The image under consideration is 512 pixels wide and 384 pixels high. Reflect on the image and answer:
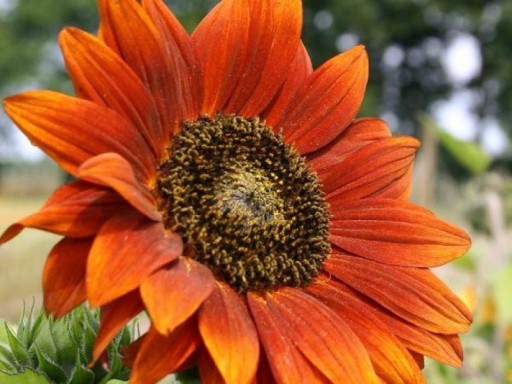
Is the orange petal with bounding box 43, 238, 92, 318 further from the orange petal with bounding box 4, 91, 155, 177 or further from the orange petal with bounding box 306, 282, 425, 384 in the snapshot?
the orange petal with bounding box 306, 282, 425, 384

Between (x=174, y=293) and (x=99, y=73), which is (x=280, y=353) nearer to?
(x=174, y=293)

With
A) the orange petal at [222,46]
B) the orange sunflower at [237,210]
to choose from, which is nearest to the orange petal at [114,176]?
the orange sunflower at [237,210]

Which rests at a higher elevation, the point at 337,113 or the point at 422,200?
the point at 337,113

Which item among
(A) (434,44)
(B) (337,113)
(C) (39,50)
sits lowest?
(C) (39,50)

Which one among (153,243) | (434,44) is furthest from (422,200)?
(434,44)

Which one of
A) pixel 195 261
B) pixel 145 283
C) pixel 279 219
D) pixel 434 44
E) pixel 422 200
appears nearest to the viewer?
pixel 145 283

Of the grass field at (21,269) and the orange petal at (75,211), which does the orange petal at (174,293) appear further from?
the grass field at (21,269)

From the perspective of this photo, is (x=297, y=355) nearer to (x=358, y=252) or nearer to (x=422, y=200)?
(x=358, y=252)
